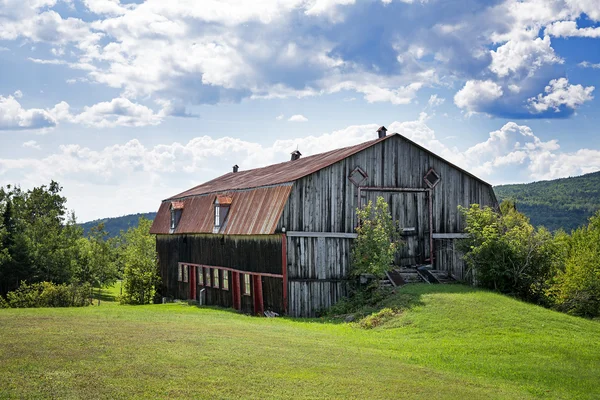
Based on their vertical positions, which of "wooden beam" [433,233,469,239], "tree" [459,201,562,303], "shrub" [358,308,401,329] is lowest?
"shrub" [358,308,401,329]

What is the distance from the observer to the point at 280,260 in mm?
30891

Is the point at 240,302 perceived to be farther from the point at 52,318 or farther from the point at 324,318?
the point at 52,318

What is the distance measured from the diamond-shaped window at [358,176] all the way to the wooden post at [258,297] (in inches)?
283

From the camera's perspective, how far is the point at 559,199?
457ft

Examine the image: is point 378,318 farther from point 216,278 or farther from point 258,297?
point 216,278

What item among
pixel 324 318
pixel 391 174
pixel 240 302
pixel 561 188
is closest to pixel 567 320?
pixel 324 318

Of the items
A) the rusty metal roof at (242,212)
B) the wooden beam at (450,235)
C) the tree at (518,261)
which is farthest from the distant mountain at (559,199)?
the tree at (518,261)

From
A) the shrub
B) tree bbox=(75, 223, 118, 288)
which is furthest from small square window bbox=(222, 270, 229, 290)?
tree bbox=(75, 223, 118, 288)

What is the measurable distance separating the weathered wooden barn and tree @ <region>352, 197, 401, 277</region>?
85cm

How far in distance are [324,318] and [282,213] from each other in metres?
5.60

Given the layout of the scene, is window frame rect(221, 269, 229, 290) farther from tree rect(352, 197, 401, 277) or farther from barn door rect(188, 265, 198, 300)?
tree rect(352, 197, 401, 277)

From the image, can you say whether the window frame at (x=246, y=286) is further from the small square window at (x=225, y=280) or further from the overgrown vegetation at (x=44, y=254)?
the overgrown vegetation at (x=44, y=254)

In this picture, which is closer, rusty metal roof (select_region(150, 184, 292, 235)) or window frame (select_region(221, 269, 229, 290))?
rusty metal roof (select_region(150, 184, 292, 235))

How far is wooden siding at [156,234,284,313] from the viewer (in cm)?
3159
